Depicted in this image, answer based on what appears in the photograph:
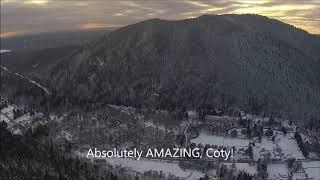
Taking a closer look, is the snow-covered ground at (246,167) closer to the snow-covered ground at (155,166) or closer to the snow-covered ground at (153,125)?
the snow-covered ground at (155,166)

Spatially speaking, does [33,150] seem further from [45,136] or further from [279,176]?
[279,176]

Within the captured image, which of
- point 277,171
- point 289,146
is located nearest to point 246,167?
point 277,171

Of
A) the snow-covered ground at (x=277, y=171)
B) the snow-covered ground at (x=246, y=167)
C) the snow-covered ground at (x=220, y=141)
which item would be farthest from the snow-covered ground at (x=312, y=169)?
the snow-covered ground at (x=220, y=141)

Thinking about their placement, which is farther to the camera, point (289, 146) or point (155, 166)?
point (289, 146)

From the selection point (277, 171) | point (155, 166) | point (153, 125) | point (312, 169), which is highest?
point (153, 125)

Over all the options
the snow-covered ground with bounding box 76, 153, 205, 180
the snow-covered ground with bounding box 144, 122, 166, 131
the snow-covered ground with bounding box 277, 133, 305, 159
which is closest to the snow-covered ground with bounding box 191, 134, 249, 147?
the snow-covered ground with bounding box 277, 133, 305, 159

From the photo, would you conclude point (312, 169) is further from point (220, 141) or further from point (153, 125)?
point (153, 125)

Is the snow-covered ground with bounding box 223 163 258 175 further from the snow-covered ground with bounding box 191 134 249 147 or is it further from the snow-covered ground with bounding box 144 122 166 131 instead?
the snow-covered ground with bounding box 144 122 166 131

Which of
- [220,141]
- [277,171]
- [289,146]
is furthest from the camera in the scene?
[220,141]
